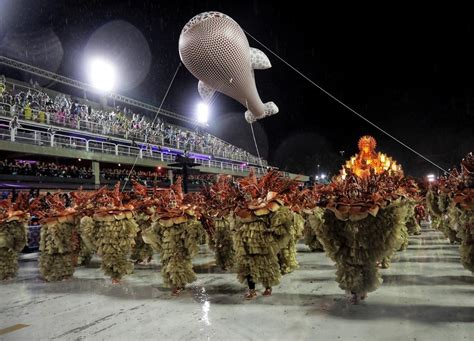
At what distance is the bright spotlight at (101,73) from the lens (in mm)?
28047

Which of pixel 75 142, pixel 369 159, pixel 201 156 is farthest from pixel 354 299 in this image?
pixel 201 156

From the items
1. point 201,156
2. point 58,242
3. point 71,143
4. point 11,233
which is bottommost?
point 58,242

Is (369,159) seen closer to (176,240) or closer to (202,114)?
(176,240)

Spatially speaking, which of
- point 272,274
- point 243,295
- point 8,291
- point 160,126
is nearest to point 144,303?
point 243,295

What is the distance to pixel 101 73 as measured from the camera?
28.3 meters

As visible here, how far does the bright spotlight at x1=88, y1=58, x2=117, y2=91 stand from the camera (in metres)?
28.0

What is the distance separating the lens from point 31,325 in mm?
5016

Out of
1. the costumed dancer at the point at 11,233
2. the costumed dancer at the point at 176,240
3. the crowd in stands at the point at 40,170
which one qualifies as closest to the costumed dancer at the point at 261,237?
the costumed dancer at the point at 176,240

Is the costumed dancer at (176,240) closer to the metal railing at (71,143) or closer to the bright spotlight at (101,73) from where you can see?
the metal railing at (71,143)

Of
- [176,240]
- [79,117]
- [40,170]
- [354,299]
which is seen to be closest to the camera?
[354,299]

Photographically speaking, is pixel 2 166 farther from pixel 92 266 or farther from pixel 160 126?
pixel 160 126

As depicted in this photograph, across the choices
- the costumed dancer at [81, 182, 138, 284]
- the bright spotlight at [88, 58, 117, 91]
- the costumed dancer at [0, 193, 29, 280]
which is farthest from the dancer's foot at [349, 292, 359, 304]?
the bright spotlight at [88, 58, 117, 91]

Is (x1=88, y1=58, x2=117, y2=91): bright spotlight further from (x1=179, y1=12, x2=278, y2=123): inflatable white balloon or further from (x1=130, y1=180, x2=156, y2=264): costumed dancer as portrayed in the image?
(x1=130, y1=180, x2=156, y2=264): costumed dancer

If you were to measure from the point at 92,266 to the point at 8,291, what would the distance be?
2.65m
